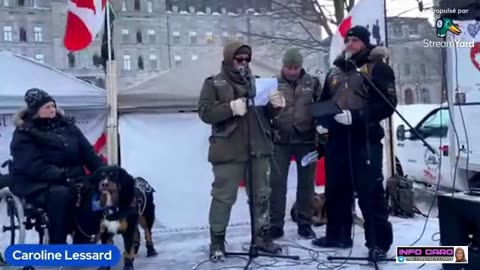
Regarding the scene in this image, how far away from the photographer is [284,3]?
64.5ft

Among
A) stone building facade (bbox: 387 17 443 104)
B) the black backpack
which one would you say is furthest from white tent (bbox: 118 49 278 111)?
stone building facade (bbox: 387 17 443 104)

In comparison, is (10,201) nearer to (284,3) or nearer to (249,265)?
(249,265)

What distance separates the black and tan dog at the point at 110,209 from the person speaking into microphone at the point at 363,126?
157 cm

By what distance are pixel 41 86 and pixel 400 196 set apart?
3736 millimetres

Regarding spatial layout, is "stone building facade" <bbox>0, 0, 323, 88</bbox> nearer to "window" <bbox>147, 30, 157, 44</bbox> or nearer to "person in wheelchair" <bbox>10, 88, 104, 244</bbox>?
"window" <bbox>147, 30, 157, 44</bbox>

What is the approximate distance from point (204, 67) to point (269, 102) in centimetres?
225

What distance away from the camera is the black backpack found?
20.6 feet

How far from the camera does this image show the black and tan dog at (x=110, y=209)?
13.9 ft

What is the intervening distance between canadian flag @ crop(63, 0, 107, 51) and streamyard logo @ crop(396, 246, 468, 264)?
11.5ft

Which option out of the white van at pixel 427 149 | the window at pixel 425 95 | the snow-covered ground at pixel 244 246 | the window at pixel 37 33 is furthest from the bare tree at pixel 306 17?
the window at pixel 37 33

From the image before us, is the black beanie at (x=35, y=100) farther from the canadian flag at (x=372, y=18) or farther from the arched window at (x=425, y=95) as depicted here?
the arched window at (x=425, y=95)

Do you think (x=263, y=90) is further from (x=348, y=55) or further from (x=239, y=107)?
(x=348, y=55)

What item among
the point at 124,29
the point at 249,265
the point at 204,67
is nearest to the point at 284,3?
the point at 204,67

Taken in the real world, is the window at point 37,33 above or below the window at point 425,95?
above
